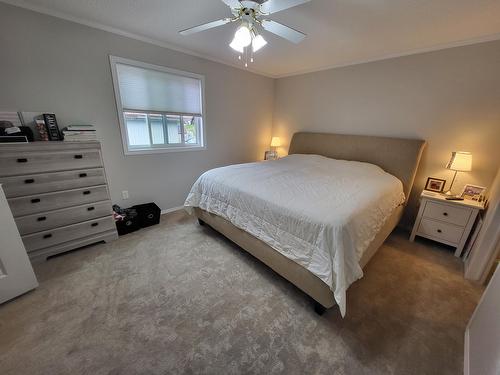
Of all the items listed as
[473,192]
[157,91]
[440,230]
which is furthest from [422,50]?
[157,91]

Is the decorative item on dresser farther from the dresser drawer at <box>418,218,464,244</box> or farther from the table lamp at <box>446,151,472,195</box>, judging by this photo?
the table lamp at <box>446,151,472,195</box>

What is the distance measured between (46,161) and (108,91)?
3.45ft

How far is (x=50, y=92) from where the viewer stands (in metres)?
2.04

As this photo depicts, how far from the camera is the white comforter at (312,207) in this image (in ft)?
4.42

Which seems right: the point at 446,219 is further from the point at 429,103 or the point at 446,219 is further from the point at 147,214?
the point at 147,214

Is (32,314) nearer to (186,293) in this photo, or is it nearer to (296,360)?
(186,293)

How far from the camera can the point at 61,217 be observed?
2010mm

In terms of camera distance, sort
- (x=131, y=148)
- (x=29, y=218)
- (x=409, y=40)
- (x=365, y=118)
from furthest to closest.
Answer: (x=365, y=118) < (x=131, y=148) < (x=409, y=40) < (x=29, y=218)

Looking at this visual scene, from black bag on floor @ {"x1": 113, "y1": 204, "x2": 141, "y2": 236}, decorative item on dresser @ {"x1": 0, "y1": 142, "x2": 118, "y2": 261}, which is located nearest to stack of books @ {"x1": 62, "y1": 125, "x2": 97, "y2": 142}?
decorative item on dresser @ {"x1": 0, "y1": 142, "x2": 118, "y2": 261}

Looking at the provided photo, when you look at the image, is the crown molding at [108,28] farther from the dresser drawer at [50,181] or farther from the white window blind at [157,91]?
the dresser drawer at [50,181]

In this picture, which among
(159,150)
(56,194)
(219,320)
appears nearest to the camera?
(219,320)

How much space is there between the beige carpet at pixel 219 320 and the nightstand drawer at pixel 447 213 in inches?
18.3

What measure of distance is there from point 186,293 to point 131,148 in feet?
6.81

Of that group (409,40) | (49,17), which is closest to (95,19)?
(49,17)
